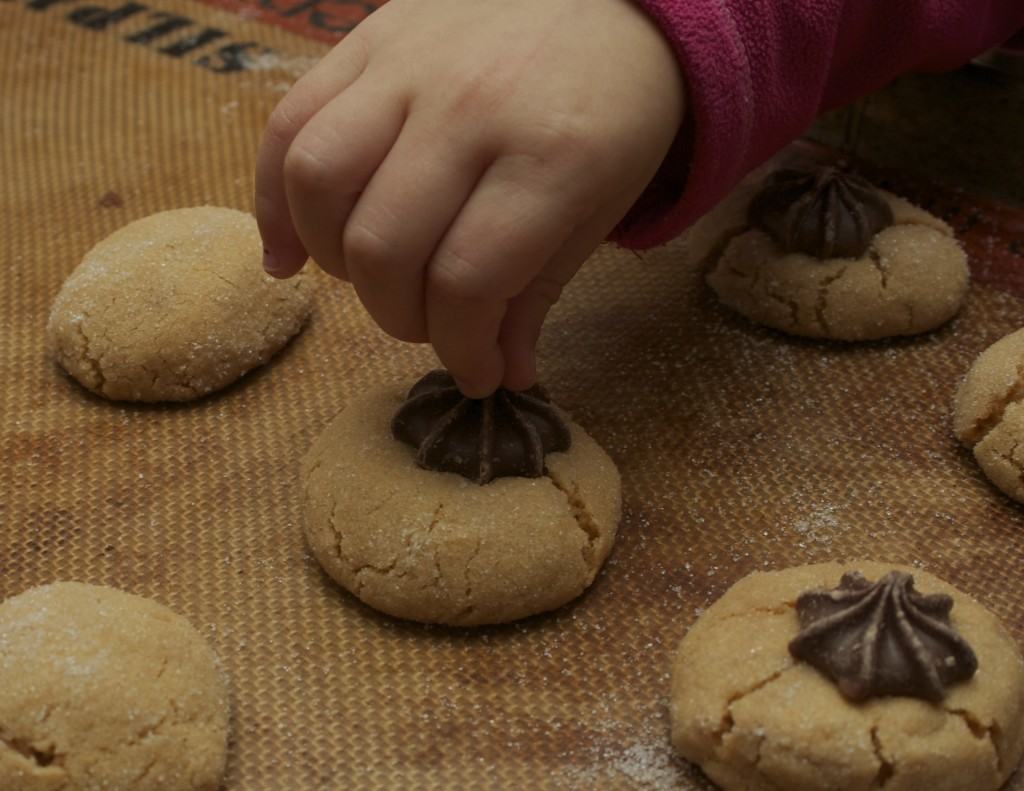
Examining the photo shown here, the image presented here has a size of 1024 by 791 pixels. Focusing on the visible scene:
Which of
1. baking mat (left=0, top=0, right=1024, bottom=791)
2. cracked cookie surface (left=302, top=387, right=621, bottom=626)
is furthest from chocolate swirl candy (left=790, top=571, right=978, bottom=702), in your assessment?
cracked cookie surface (left=302, top=387, right=621, bottom=626)

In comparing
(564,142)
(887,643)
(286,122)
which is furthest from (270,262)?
(887,643)

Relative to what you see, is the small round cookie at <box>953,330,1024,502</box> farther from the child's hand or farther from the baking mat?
the child's hand

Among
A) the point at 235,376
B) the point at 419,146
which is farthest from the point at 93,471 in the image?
the point at 419,146

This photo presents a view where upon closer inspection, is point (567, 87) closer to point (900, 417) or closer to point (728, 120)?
point (728, 120)

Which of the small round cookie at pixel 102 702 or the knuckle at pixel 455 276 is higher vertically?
the knuckle at pixel 455 276

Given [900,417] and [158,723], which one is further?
[900,417]

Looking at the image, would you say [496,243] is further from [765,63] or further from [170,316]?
[170,316]

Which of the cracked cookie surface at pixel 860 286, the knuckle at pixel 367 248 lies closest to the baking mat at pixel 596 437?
the cracked cookie surface at pixel 860 286

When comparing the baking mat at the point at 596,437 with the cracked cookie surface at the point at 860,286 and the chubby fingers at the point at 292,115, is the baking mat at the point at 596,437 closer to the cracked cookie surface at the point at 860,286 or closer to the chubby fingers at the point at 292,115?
the cracked cookie surface at the point at 860,286
